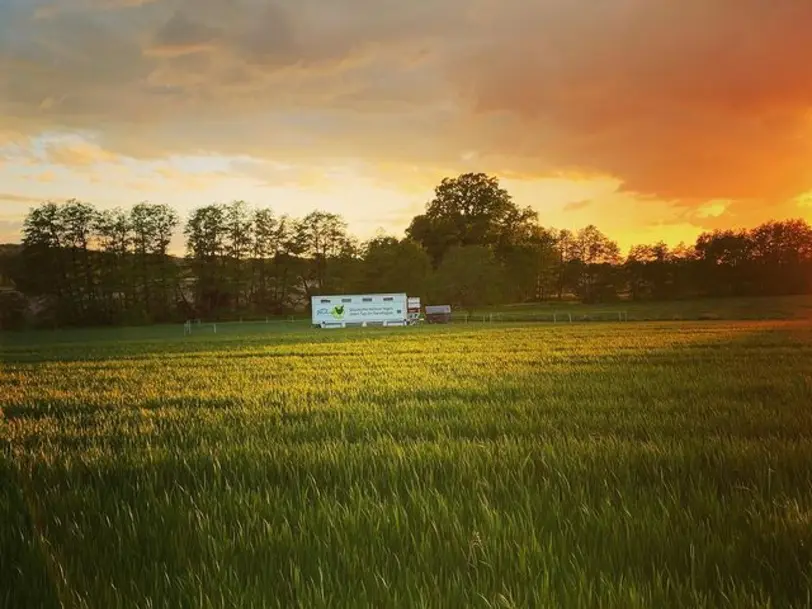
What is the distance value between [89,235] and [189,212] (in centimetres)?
97

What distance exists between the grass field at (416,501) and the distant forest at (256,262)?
1.12 ft

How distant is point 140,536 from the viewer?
2326 millimetres

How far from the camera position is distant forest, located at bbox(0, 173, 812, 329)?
3199 mm

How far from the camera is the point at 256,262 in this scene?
5.74 meters

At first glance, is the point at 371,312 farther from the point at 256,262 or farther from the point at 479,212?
the point at 256,262

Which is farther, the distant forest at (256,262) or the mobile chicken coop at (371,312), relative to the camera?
the mobile chicken coop at (371,312)

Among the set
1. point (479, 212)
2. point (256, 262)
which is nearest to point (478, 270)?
point (479, 212)

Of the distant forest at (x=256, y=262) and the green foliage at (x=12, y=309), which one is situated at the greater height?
the distant forest at (x=256, y=262)

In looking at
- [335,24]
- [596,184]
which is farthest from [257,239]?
[596,184]

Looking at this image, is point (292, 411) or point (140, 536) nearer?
point (140, 536)

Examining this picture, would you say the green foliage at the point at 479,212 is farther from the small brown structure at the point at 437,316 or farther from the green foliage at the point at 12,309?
the small brown structure at the point at 437,316

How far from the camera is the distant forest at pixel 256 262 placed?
10.5 feet

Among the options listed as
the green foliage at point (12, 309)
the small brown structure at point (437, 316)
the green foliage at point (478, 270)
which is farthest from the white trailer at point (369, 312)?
the green foliage at point (12, 309)

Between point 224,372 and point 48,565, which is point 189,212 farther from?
point 224,372
